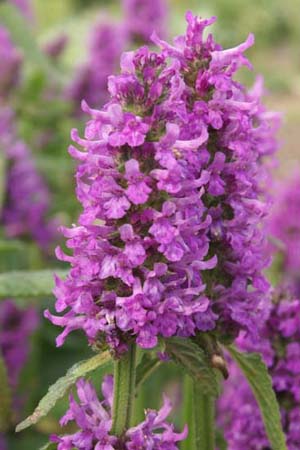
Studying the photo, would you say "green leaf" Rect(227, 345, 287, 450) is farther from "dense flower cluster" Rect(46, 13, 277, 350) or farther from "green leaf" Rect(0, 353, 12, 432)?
"green leaf" Rect(0, 353, 12, 432)

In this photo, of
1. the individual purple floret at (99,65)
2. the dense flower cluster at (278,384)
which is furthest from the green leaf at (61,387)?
the individual purple floret at (99,65)

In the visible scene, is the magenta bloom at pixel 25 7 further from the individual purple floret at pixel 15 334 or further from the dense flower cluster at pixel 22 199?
the individual purple floret at pixel 15 334

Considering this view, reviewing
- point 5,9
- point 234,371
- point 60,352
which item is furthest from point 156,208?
point 5,9

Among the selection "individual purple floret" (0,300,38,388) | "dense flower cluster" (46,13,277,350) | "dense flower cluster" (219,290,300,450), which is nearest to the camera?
"dense flower cluster" (46,13,277,350)

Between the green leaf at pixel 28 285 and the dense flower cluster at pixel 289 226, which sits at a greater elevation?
the dense flower cluster at pixel 289 226

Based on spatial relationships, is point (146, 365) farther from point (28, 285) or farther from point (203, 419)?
point (28, 285)

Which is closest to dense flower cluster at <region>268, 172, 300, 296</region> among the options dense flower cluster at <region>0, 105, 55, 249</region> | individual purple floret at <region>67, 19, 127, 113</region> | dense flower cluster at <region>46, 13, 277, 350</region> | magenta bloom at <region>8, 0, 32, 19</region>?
dense flower cluster at <region>0, 105, 55, 249</region>

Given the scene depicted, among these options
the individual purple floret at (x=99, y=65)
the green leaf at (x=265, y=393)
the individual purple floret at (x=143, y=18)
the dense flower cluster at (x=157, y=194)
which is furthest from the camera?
the individual purple floret at (x=143, y=18)
